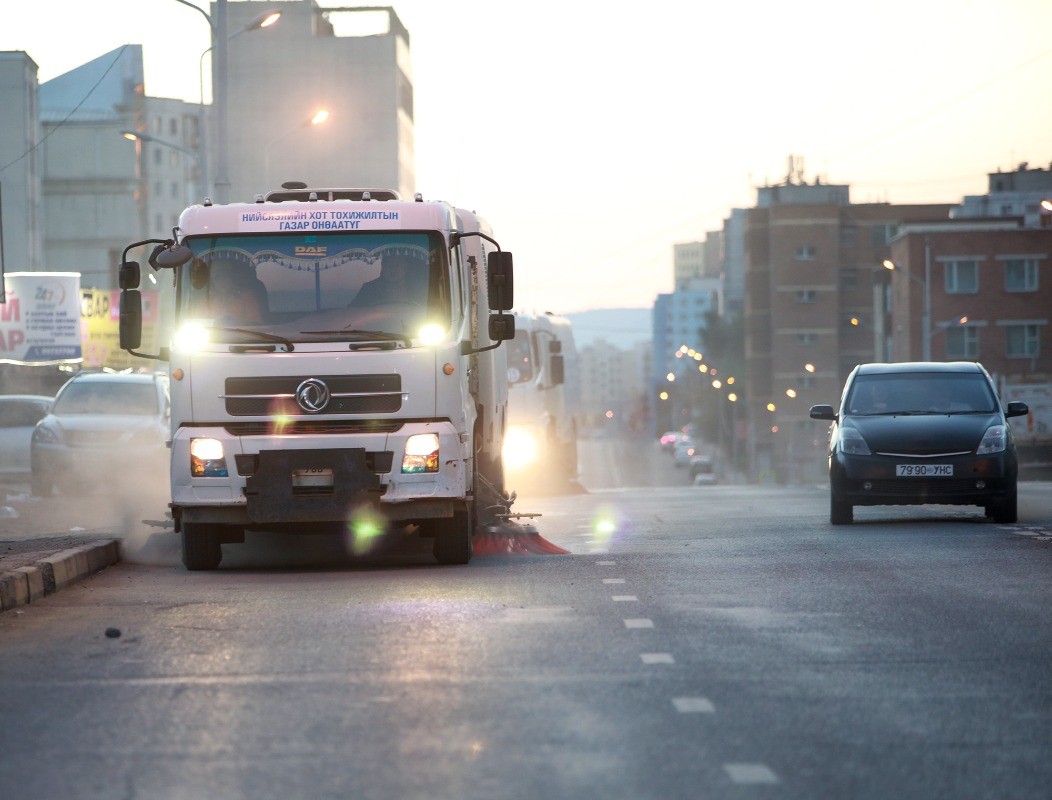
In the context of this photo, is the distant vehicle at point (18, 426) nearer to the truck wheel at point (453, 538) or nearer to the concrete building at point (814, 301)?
the truck wheel at point (453, 538)

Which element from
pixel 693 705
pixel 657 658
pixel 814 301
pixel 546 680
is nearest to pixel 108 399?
pixel 657 658

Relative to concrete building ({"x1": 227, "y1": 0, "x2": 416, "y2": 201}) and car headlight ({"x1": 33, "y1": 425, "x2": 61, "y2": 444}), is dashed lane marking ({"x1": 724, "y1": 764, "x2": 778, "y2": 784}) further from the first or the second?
concrete building ({"x1": 227, "y1": 0, "x2": 416, "y2": 201})

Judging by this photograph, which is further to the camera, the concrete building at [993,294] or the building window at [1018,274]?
the building window at [1018,274]

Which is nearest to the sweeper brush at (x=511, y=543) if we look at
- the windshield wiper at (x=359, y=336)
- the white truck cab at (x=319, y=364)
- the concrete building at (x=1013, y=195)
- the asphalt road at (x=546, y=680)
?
the asphalt road at (x=546, y=680)

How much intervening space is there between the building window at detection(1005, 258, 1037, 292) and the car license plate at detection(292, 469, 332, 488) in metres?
76.2

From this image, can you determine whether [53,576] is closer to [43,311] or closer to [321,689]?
[321,689]

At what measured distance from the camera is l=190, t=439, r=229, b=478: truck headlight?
12852 millimetres

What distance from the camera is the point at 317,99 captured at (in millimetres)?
117750

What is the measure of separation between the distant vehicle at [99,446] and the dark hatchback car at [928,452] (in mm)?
10556

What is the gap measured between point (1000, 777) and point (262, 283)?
28.3ft

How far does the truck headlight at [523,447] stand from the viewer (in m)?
31.7

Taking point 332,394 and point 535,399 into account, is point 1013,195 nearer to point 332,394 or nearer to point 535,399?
point 535,399

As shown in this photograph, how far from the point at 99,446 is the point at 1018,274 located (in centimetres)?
6779

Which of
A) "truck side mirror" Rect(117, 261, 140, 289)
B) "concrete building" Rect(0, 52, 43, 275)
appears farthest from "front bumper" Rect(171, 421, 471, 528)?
"concrete building" Rect(0, 52, 43, 275)
